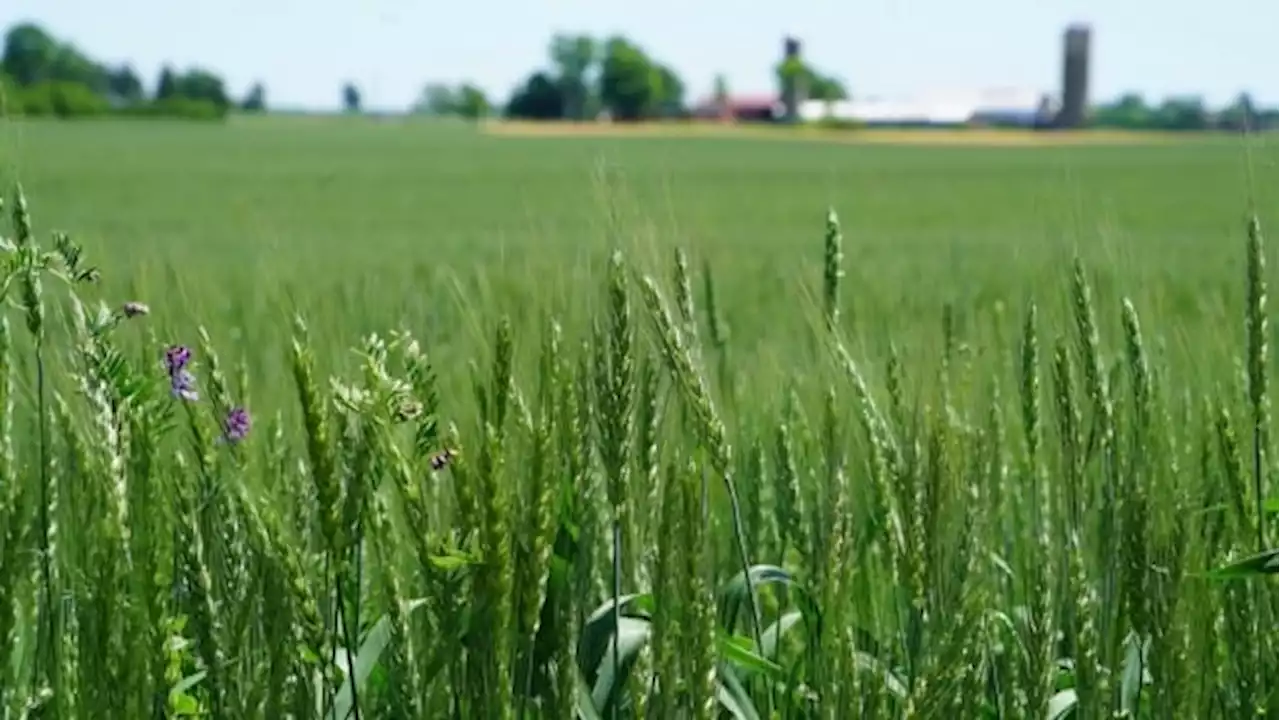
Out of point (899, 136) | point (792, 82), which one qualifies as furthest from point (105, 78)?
point (899, 136)

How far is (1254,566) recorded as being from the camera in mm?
1363

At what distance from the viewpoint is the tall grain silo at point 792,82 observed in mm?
109625

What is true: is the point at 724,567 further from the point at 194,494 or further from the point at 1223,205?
the point at 1223,205

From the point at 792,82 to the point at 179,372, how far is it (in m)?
120

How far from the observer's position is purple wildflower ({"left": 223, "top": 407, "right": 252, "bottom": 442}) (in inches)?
54.2

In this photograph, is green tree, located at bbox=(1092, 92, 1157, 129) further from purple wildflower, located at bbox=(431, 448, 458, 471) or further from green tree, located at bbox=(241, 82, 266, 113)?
purple wildflower, located at bbox=(431, 448, 458, 471)

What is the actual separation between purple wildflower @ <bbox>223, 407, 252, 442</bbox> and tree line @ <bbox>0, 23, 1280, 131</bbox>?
92.6 meters

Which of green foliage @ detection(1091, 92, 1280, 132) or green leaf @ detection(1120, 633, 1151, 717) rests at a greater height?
green leaf @ detection(1120, 633, 1151, 717)

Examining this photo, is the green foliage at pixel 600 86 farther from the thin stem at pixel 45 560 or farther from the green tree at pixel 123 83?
the thin stem at pixel 45 560

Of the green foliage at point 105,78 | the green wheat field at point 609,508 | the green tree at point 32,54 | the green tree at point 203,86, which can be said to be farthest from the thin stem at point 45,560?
the green tree at point 203,86

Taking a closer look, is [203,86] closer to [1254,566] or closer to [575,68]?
[575,68]

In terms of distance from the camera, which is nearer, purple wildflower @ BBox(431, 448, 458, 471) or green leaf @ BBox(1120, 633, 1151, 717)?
purple wildflower @ BBox(431, 448, 458, 471)

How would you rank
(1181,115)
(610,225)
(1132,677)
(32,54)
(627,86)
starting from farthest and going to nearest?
(627,86) → (32,54) → (1181,115) → (1132,677) → (610,225)

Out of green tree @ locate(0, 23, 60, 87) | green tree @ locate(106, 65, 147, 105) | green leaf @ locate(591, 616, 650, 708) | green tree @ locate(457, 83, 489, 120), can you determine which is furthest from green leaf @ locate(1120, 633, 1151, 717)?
green tree @ locate(457, 83, 489, 120)
